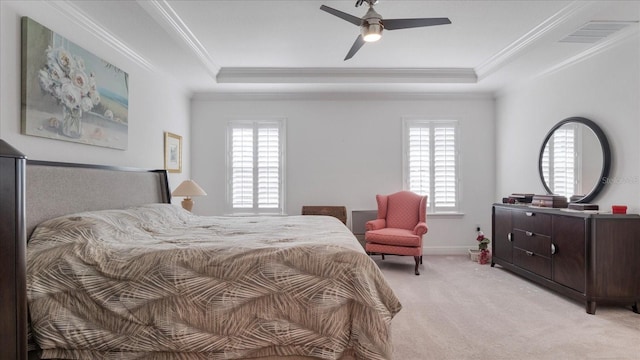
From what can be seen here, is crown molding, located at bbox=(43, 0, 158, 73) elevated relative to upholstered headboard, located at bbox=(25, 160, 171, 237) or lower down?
elevated

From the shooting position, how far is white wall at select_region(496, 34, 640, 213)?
322cm

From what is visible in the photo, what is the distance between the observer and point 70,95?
265cm

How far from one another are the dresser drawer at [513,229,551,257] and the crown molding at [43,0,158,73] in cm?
514

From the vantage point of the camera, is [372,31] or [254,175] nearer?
[372,31]

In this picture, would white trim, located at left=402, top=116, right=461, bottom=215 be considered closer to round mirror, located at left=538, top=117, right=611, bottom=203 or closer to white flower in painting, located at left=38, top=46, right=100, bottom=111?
round mirror, located at left=538, top=117, right=611, bottom=203

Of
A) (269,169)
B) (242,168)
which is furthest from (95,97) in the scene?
(269,169)

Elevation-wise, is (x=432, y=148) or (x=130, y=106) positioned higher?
(x=130, y=106)

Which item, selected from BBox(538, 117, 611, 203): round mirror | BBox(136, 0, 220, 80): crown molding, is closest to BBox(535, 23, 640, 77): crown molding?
BBox(538, 117, 611, 203): round mirror

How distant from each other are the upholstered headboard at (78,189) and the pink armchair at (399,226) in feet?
9.76

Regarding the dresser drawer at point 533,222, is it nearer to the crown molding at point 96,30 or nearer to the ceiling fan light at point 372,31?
the ceiling fan light at point 372,31

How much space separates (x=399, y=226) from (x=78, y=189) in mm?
4056

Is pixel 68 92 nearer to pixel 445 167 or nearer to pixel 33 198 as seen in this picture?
pixel 33 198

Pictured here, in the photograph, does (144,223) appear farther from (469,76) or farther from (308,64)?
(469,76)

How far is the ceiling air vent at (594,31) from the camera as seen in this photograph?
309 centimetres
